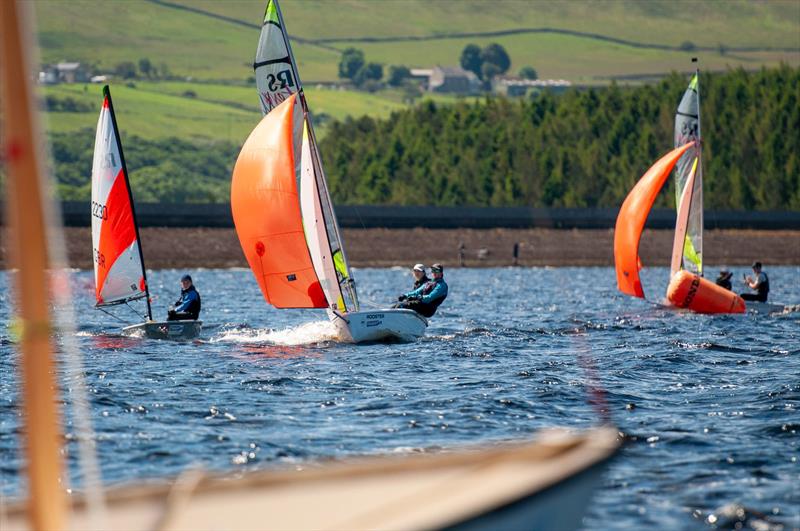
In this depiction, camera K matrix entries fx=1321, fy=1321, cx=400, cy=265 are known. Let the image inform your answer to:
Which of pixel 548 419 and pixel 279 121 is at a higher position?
pixel 279 121

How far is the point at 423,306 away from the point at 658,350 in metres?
4.84

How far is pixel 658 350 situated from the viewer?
81.1 ft

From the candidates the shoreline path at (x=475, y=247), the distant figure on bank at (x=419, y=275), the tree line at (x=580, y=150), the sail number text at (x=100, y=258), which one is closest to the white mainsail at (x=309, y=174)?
the distant figure on bank at (x=419, y=275)

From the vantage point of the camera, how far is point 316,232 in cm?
2547

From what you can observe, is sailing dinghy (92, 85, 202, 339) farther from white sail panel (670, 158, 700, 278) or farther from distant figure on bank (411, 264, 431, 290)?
white sail panel (670, 158, 700, 278)

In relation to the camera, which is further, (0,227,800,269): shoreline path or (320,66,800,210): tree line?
(320,66,800,210): tree line

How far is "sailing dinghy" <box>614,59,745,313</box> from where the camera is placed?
1379 inches

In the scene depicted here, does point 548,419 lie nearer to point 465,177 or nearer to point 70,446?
point 70,446

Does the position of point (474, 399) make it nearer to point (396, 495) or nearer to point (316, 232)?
point (316, 232)

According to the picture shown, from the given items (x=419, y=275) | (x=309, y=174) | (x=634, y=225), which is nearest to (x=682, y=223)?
(x=634, y=225)

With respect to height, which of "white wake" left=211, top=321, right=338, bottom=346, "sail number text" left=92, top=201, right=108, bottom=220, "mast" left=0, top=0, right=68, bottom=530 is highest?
"mast" left=0, top=0, right=68, bottom=530

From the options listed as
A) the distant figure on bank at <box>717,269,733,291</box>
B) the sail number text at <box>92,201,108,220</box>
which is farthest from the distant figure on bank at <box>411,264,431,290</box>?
the distant figure on bank at <box>717,269,733,291</box>

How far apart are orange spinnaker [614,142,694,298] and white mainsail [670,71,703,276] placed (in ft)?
1.72

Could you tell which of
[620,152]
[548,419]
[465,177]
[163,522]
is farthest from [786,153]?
[163,522]
